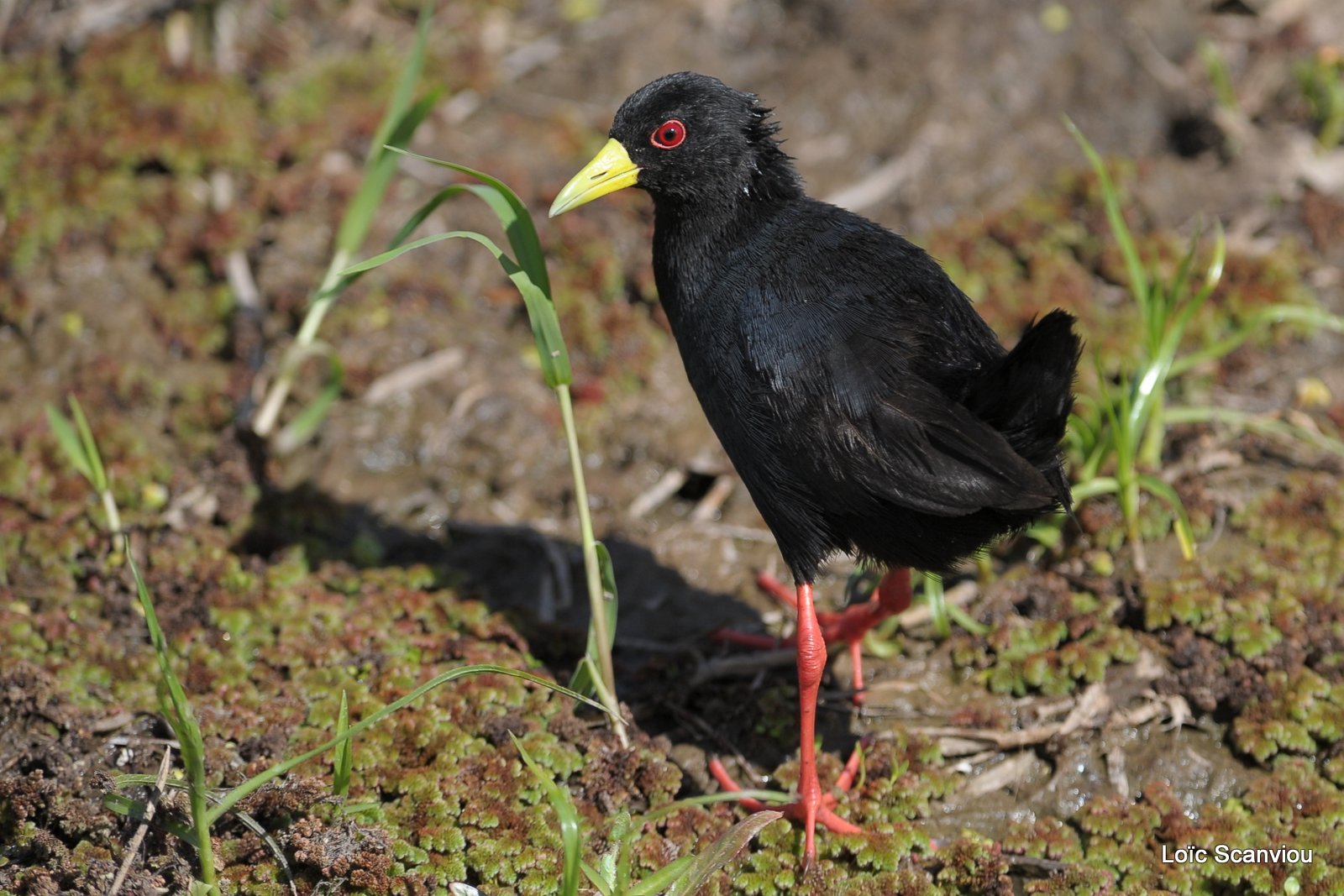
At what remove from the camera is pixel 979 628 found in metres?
4.44

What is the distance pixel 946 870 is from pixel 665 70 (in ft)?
16.9

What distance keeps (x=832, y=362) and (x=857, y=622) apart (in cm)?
122

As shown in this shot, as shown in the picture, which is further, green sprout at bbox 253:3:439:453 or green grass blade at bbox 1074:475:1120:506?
green sprout at bbox 253:3:439:453

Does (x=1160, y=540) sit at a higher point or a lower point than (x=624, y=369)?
lower

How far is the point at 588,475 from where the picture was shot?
543 centimetres

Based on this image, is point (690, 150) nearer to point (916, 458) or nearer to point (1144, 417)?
point (916, 458)

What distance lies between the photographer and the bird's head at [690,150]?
4.05 m

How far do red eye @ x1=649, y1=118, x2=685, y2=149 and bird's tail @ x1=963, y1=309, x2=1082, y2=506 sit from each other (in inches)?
52.7

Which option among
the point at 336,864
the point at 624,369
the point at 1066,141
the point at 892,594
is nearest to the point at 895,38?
the point at 1066,141

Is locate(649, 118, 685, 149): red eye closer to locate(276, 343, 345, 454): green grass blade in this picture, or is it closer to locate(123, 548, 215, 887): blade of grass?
locate(276, 343, 345, 454): green grass blade

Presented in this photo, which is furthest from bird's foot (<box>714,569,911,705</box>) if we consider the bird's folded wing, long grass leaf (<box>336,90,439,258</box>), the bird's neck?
long grass leaf (<box>336,90,439,258</box>)

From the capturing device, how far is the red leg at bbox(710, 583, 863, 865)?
3.64 metres

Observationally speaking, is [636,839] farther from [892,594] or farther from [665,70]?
[665,70]

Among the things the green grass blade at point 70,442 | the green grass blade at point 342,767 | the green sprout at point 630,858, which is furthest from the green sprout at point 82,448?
the green sprout at point 630,858
